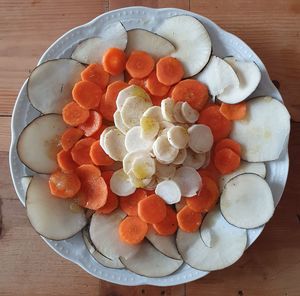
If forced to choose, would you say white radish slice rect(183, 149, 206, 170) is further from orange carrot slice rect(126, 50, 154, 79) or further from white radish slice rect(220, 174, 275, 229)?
orange carrot slice rect(126, 50, 154, 79)

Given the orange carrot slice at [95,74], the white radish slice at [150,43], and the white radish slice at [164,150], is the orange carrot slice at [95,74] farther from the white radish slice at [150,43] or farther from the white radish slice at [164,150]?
the white radish slice at [164,150]

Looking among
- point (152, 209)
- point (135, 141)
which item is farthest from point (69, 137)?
point (152, 209)

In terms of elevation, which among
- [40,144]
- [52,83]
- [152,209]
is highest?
[52,83]

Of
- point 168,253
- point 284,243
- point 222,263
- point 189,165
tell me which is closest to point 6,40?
point 189,165

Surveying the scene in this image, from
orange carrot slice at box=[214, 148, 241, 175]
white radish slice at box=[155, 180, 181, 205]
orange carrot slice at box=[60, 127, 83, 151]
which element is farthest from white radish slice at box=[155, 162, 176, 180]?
orange carrot slice at box=[60, 127, 83, 151]

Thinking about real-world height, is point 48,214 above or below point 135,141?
below

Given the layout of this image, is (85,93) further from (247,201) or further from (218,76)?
(247,201)

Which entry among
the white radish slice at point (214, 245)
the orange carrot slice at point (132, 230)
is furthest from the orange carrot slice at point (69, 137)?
the white radish slice at point (214, 245)
